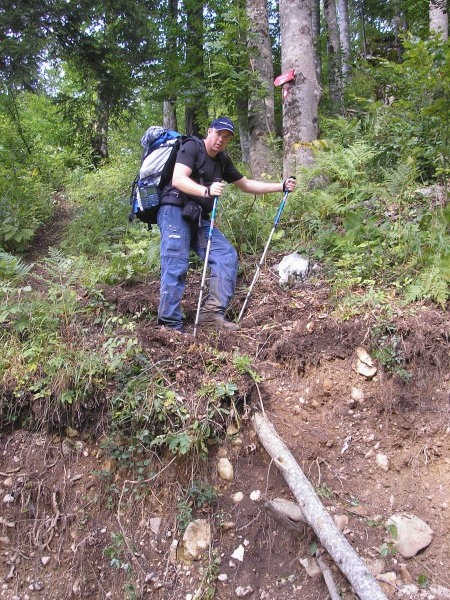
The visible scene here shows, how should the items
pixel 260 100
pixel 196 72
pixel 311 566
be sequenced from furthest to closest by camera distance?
1. pixel 196 72
2. pixel 260 100
3. pixel 311 566

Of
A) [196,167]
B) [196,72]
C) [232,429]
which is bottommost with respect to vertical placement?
[232,429]

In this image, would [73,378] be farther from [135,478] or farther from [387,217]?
[387,217]

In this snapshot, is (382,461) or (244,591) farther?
(382,461)

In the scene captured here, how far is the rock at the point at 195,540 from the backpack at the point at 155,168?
3088mm

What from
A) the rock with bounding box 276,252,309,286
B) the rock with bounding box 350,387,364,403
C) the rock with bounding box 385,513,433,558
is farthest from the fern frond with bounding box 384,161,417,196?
the rock with bounding box 385,513,433,558

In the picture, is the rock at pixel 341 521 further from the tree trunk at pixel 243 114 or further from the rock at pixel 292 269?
the tree trunk at pixel 243 114

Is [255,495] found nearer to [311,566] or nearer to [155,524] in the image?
[311,566]

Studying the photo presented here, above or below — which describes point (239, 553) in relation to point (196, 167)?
below

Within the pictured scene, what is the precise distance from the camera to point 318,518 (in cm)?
305

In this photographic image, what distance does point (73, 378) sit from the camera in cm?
403

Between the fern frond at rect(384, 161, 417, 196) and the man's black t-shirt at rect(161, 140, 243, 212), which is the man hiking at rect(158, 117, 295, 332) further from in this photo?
the fern frond at rect(384, 161, 417, 196)

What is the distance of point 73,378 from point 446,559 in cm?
329

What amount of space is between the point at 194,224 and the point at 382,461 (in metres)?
3.00

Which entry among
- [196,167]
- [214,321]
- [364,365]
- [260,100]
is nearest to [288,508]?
[364,365]
